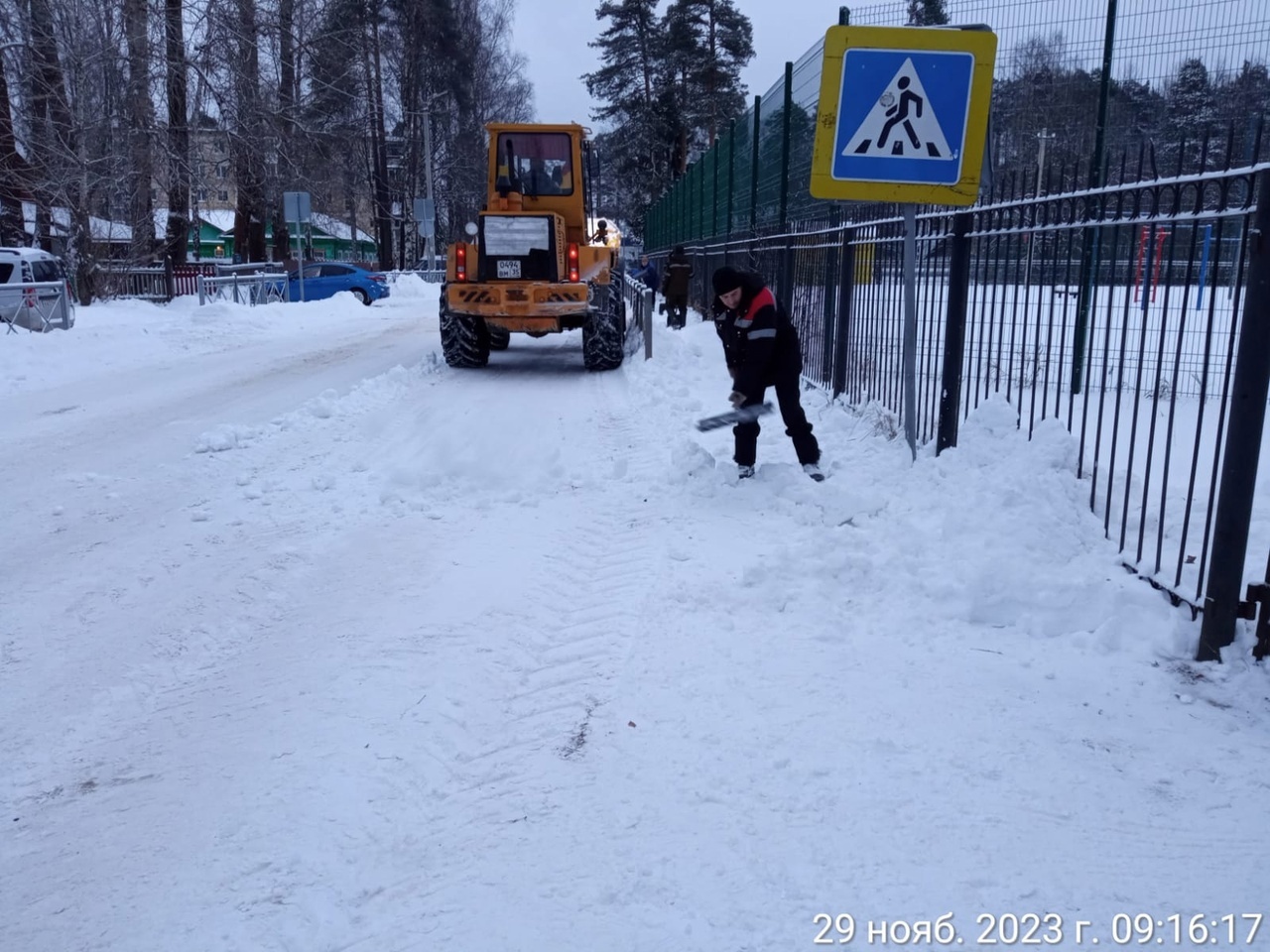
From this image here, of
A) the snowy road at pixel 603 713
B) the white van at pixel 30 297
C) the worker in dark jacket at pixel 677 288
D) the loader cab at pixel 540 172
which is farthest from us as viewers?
the worker in dark jacket at pixel 677 288

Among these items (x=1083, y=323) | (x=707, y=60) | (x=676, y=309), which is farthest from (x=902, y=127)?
(x=707, y=60)

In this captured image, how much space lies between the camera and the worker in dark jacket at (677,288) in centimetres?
1798

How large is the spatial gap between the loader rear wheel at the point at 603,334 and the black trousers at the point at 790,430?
661 cm

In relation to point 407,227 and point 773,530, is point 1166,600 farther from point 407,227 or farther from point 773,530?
point 407,227

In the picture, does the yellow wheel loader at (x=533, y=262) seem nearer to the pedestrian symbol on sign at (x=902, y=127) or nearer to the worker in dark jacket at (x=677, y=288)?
the worker in dark jacket at (x=677, y=288)

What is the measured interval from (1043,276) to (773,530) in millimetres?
2228

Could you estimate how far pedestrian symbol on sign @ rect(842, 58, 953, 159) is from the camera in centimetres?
597

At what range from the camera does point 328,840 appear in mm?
2982

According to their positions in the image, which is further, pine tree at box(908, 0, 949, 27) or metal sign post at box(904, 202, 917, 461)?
pine tree at box(908, 0, 949, 27)

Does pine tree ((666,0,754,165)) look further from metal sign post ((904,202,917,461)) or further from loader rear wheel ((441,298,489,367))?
metal sign post ((904,202,917,461))

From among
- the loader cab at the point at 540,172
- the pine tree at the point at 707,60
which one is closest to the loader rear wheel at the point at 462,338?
the loader cab at the point at 540,172

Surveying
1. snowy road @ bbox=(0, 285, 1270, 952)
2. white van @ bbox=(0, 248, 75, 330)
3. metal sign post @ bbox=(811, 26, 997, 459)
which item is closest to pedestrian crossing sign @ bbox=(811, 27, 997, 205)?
metal sign post @ bbox=(811, 26, 997, 459)

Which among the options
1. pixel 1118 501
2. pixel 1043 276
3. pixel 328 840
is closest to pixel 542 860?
pixel 328 840

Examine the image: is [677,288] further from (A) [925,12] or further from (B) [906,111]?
(B) [906,111]
